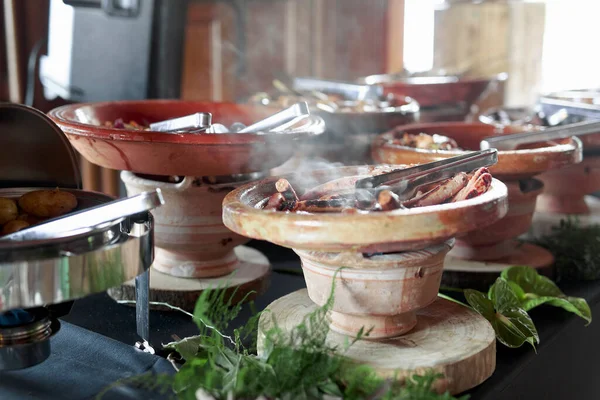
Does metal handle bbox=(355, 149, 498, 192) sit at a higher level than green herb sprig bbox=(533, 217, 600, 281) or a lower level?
higher

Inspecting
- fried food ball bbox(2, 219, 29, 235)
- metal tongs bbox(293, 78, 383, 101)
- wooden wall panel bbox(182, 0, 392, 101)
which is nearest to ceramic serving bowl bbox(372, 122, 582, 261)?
metal tongs bbox(293, 78, 383, 101)

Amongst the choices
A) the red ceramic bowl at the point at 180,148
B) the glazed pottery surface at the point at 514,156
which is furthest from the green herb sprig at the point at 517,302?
the red ceramic bowl at the point at 180,148

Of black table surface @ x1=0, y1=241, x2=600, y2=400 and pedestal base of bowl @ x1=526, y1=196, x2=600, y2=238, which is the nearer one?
black table surface @ x1=0, y1=241, x2=600, y2=400

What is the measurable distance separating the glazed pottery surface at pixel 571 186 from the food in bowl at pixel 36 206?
1670 millimetres

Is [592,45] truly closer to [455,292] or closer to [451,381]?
[455,292]

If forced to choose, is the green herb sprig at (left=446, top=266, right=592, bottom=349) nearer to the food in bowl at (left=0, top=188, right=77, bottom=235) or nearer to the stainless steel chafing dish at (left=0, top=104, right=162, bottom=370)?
the stainless steel chafing dish at (left=0, top=104, right=162, bottom=370)

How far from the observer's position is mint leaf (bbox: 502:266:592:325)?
1516mm

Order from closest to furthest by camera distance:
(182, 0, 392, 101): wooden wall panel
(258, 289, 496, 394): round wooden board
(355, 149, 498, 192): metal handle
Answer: (258, 289, 496, 394): round wooden board < (355, 149, 498, 192): metal handle < (182, 0, 392, 101): wooden wall panel

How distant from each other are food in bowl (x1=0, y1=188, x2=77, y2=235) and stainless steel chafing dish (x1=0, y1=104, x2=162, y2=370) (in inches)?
1.6

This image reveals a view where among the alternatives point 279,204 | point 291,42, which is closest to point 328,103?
point 279,204

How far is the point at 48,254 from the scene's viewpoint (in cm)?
101

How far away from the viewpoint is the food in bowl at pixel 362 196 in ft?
3.86

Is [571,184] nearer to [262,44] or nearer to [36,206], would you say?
[36,206]

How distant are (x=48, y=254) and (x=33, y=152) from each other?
17.9 inches
